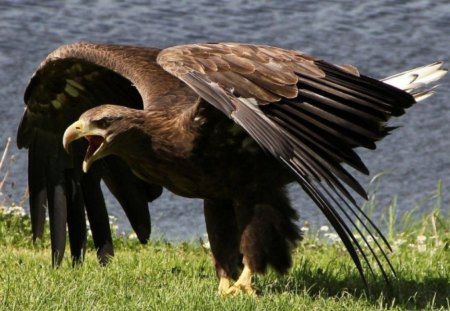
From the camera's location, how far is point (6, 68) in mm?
12273

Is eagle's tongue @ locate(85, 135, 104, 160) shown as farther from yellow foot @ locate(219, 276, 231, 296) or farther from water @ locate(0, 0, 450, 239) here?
water @ locate(0, 0, 450, 239)

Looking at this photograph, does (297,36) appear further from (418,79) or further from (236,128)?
(236,128)

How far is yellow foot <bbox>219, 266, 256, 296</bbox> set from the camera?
6.91m

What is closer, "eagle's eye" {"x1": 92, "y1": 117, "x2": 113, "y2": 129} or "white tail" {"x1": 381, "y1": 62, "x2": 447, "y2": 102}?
"eagle's eye" {"x1": 92, "y1": 117, "x2": 113, "y2": 129}

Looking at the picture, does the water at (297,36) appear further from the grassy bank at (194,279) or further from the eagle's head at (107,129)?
the eagle's head at (107,129)

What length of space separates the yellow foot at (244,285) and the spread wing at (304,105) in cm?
73

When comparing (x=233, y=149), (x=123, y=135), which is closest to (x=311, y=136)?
(x=233, y=149)

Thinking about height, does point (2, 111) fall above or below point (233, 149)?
below

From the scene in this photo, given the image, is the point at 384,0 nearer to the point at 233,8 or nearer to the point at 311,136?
the point at 233,8

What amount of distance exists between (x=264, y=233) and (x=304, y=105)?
84 cm

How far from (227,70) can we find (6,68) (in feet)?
19.8

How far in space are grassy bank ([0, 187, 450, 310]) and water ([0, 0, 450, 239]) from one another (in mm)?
1825

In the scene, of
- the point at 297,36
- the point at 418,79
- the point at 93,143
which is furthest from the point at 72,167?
the point at 297,36

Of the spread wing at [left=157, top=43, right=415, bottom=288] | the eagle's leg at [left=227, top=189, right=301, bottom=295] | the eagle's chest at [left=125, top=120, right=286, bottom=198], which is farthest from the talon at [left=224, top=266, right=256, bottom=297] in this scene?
the spread wing at [left=157, top=43, right=415, bottom=288]
